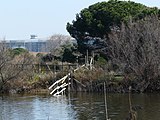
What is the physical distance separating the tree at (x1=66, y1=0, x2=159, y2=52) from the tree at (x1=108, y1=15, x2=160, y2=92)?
15.5 feet

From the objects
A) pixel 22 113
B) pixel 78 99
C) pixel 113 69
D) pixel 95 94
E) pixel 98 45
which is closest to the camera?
pixel 22 113

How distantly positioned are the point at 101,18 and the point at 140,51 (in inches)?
397

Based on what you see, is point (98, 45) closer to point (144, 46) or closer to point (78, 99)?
point (144, 46)

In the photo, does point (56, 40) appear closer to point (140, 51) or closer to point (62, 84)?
point (62, 84)

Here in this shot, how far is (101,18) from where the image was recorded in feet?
164

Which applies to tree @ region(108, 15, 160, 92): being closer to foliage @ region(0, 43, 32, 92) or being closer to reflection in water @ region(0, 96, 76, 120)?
reflection in water @ region(0, 96, 76, 120)

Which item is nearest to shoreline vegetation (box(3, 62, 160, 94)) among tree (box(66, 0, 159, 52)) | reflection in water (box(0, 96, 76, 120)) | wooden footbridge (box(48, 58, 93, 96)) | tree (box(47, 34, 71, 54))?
wooden footbridge (box(48, 58, 93, 96))

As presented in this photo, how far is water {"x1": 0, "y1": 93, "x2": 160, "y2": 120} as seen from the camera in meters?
27.2

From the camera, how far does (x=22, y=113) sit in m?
29.2

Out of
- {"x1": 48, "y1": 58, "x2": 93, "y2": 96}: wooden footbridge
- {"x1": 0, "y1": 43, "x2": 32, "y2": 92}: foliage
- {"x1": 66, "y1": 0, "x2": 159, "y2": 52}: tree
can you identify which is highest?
{"x1": 66, "y1": 0, "x2": 159, "y2": 52}: tree

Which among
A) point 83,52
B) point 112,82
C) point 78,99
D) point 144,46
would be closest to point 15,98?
point 78,99

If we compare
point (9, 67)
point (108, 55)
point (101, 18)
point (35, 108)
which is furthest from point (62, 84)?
point (35, 108)

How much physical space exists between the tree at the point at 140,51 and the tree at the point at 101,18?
15.5 feet

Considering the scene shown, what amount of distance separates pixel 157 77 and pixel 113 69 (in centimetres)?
502
